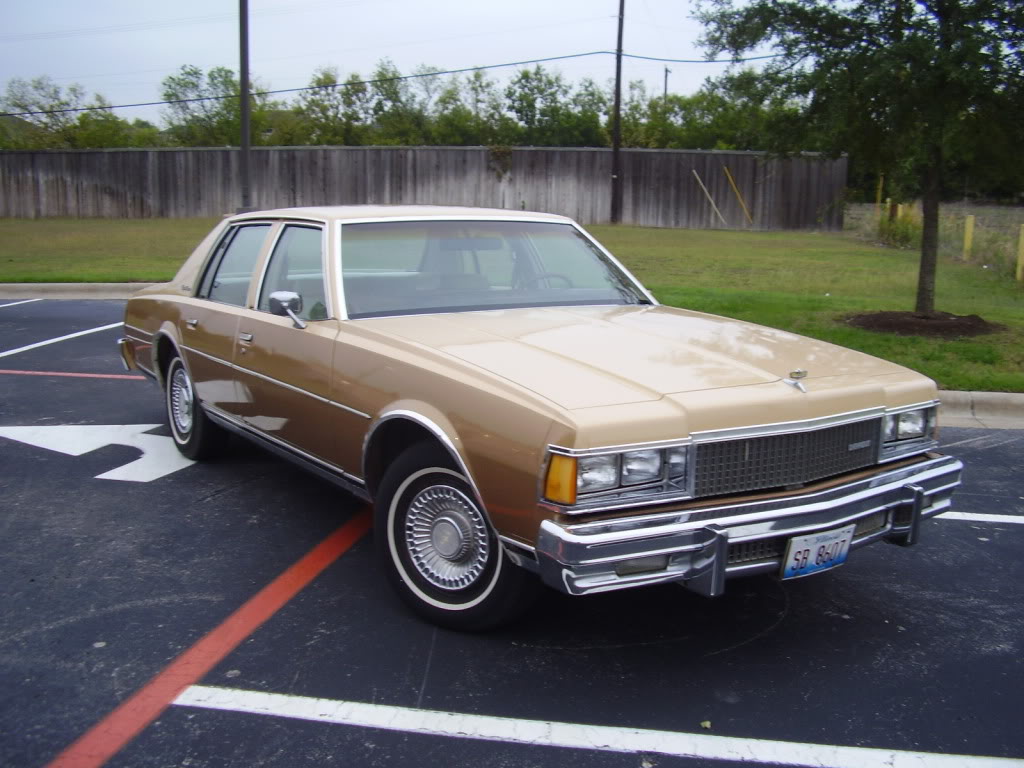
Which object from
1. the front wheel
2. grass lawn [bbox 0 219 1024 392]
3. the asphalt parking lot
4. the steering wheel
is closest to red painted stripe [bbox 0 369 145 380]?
the asphalt parking lot

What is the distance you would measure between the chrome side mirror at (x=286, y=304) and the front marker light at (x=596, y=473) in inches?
74.4

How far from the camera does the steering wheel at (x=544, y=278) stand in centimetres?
489

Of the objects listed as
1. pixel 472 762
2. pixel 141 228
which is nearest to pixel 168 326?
pixel 472 762

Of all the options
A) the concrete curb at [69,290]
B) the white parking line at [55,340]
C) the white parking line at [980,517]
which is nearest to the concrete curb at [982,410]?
the white parking line at [980,517]

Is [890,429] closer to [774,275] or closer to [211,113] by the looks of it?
[774,275]

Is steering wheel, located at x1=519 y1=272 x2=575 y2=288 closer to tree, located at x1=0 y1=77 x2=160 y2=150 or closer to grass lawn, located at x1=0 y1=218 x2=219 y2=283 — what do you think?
grass lawn, located at x1=0 y1=218 x2=219 y2=283

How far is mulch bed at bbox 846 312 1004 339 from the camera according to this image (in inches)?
383

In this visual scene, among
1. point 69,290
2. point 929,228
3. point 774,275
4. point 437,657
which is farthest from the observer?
point 774,275

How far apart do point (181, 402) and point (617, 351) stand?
336 cm

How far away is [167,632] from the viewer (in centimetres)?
365

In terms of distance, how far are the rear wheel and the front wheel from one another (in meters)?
2.33

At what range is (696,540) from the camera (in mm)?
3080

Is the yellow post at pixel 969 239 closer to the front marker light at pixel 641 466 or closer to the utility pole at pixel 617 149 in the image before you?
the utility pole at pixel 617 149

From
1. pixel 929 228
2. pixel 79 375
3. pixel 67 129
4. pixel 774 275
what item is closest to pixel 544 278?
pixel 79 375
